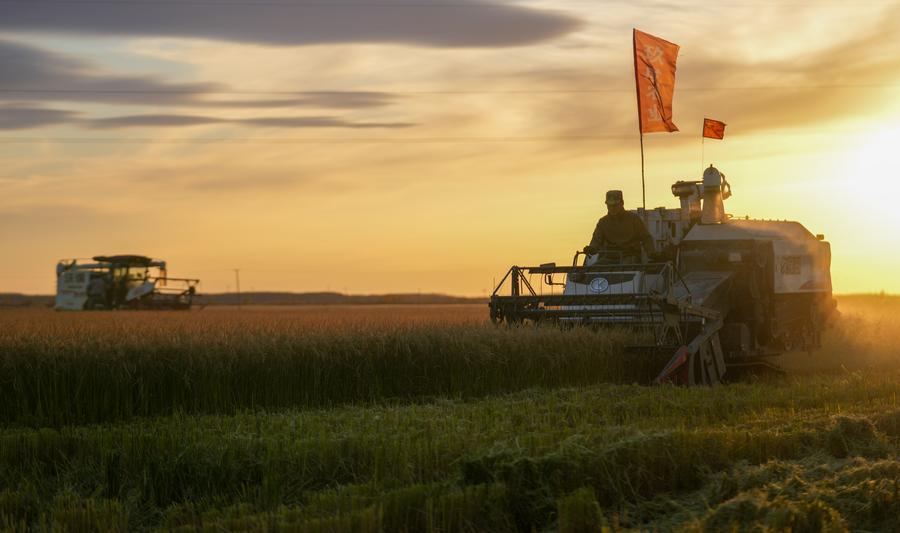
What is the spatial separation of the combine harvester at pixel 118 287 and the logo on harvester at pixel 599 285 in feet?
104

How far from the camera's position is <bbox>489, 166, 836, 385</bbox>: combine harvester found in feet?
49.8

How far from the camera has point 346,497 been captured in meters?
7.38

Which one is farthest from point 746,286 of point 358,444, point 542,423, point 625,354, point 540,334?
point 358,444

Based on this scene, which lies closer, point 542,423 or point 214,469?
point 214,469

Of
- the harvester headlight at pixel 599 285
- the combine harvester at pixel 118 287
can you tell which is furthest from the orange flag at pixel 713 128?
the combine harvester at pixel 118 287

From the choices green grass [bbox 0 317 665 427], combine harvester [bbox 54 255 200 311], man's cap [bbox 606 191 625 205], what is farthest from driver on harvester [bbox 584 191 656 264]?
combine harvester [bbox 54 255 200 311]

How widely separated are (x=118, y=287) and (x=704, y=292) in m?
34.8

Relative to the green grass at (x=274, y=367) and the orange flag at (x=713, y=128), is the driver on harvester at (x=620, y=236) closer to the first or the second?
the green grass at (x=274, y=367)

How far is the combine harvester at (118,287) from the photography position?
45.3 meters

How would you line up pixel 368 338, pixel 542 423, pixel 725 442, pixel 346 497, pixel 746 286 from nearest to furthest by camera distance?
pixel 346 497 → pixel 725 442 → pixel 542 423 → pixel 368 338 → pixel 746 286

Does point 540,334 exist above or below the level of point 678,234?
below

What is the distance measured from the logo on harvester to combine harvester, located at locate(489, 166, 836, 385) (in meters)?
0.01

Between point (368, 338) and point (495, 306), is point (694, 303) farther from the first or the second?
point (368, 338)

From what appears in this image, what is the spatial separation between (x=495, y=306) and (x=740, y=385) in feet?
12.5
